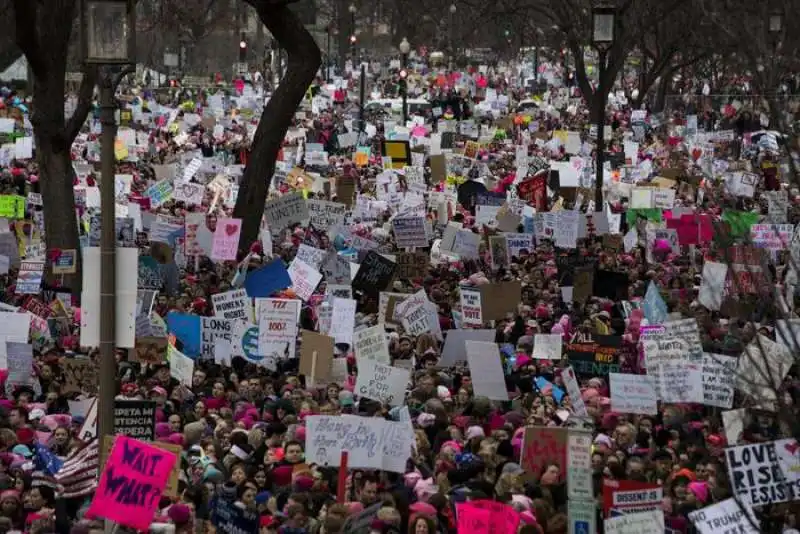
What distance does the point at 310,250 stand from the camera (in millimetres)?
24141

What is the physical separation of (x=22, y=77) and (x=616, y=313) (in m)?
59.1

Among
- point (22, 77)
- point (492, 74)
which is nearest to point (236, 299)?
point (22, 77)

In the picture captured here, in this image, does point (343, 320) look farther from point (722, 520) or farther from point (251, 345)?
point (722, 520)

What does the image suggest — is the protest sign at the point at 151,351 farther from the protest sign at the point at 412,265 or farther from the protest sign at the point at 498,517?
the protest sign at the point at 498,517

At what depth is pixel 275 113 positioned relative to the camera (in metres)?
29.2

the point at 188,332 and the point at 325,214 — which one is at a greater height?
the point at 325,214

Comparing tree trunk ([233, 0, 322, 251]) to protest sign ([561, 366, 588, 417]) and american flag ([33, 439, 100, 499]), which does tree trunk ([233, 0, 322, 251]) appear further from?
american flag ([33, 439, 100, 499])

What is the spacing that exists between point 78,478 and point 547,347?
273 inches

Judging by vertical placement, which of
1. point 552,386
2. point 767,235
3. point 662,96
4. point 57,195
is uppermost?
point 662,96

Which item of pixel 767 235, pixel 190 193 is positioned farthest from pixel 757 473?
pixel 190 193

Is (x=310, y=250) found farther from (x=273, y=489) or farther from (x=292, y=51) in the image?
(x=273, y=489)

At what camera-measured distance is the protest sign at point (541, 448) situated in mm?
14125

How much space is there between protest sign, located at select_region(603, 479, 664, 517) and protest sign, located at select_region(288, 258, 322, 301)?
10047 mm

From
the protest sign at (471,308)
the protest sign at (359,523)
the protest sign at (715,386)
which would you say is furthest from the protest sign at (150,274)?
the protest sign at (359,523)
